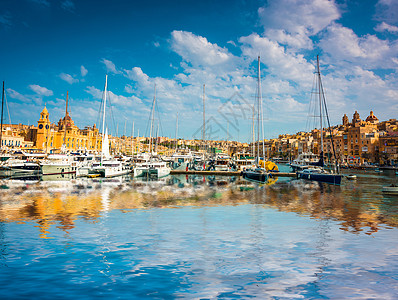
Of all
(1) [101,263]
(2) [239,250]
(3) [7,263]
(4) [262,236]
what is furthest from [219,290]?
(3) [7,263]

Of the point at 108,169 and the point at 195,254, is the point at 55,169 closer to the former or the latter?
the point at 108,169

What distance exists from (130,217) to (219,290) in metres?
9.38

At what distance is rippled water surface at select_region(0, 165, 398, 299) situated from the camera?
7078 millimetres

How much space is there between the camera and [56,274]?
7.82 meters

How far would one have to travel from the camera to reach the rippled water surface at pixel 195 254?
7.08 m

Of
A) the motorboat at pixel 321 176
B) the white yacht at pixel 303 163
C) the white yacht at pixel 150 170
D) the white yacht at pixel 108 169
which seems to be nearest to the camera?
the motorboat at pixel 321 176

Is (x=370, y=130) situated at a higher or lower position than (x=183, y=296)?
higher

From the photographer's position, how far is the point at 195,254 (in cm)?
951

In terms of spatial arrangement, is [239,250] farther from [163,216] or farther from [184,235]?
[163,216]

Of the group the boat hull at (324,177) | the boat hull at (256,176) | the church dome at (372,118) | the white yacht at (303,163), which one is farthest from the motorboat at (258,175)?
the church dome at (372,118)

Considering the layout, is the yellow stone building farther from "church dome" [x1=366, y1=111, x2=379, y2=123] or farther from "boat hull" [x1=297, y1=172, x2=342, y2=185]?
"church dome" [x1=366, y1=111, x2=379, y2=123]

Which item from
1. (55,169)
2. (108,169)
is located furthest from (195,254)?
(55,169)

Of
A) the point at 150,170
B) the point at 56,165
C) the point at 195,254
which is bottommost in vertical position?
the point at 195,254

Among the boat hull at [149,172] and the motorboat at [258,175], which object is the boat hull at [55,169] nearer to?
the boat hull at [149,172]
